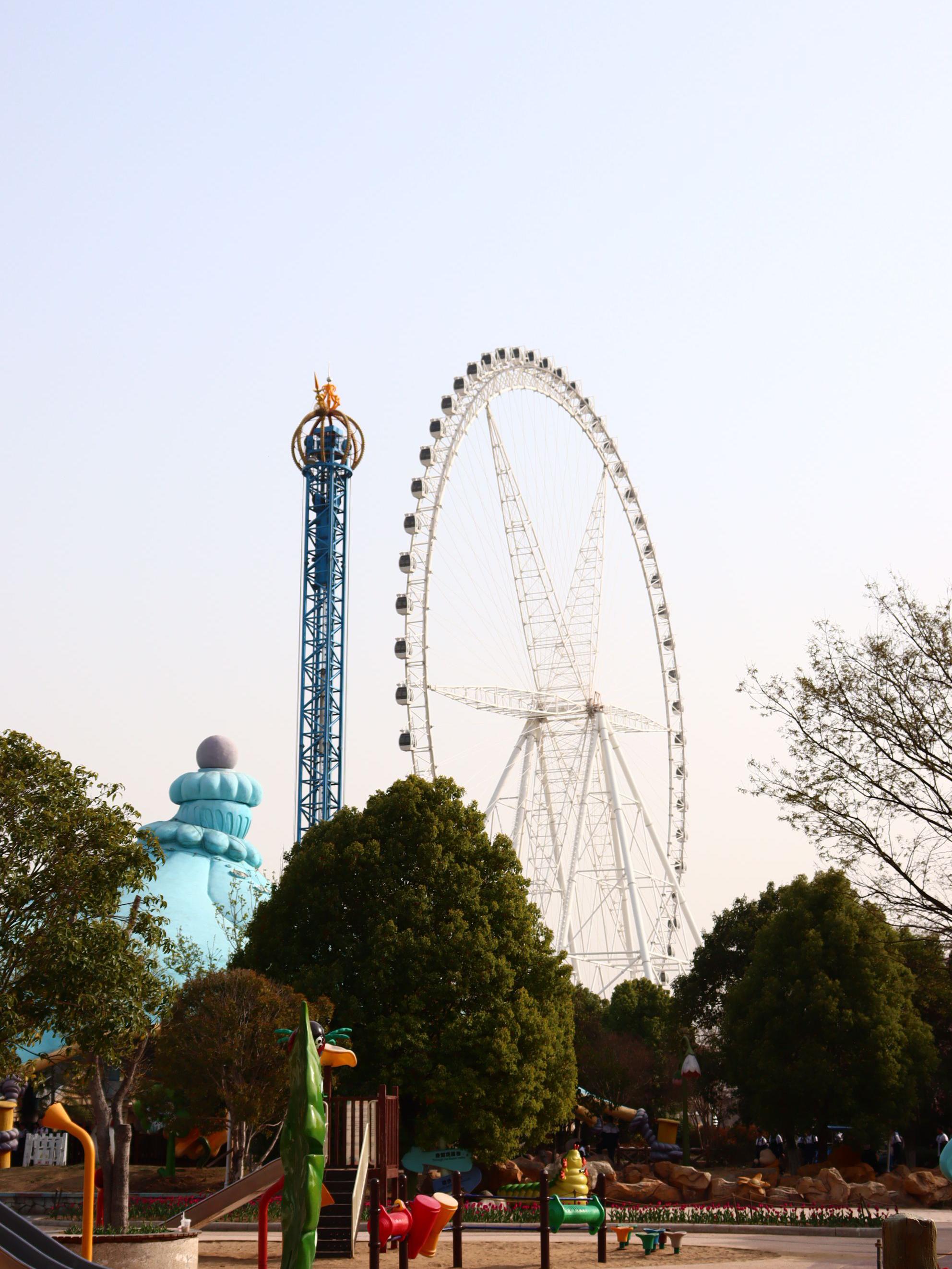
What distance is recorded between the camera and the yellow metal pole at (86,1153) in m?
12.8

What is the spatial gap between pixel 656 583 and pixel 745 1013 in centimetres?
1846

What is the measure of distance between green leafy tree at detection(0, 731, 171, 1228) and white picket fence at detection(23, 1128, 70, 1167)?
61.9 ft

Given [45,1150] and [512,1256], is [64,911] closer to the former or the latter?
[512,1256]

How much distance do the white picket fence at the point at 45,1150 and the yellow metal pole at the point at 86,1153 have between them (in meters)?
23.3

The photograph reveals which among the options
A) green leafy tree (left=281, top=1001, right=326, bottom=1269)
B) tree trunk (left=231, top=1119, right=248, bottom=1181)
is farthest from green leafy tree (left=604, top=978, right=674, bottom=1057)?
green leafy tree (left=281, top=1001, right=326, bottom=1269)

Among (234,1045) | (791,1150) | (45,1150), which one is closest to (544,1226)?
(234,1045)

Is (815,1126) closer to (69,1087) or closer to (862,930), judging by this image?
(862,930)

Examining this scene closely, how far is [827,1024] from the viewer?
32656mm

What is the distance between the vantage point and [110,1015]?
17.6 m

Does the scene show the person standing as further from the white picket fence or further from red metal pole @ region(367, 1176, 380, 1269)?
red metal pole @ region(367, 1176, 380, 1269)

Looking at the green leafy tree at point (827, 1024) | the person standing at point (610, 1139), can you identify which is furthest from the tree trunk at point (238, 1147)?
the person standing at point (610, 1139)

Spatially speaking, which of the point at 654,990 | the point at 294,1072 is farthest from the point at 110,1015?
the point at 654,990

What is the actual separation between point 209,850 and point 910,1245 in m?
44.2

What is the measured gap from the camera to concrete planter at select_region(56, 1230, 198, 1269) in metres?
14.4
